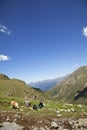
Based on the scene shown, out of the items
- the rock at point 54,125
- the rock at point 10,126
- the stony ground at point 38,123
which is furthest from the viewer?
the rock at point 54,125

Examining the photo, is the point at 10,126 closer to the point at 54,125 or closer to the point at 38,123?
the point at 38,123

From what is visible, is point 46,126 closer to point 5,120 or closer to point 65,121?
point 65,121

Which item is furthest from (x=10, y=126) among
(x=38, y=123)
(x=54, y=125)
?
(x=54, y=125)

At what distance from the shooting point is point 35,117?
28469 millimetres

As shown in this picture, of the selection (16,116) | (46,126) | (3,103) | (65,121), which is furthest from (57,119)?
(3,103)

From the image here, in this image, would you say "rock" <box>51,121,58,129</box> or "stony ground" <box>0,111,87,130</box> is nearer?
"stony ground" <box>0,111,87,130</box>

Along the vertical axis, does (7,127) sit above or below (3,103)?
below

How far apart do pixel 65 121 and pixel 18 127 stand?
5.84 meters

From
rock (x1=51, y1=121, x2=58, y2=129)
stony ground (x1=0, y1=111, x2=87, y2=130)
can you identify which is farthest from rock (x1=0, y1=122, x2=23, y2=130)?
rock (x1=51, y1=121, x2=58, y2=129)

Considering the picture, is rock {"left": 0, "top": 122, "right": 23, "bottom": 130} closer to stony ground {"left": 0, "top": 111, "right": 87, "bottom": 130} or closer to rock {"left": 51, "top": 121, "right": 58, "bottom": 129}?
stony ground {"left": 0, "top": 111, "right": 87, "bottom": 130}

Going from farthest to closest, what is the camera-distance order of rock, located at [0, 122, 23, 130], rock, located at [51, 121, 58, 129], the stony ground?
rock, located at [51, 121, 58, 129], the stony ground, rock, located at [0, 122, 23, 130]

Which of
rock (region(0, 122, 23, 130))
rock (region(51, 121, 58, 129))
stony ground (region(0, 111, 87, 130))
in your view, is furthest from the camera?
rock (region(51, 121, 58, 129))

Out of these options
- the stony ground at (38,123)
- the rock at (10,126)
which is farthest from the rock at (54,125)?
the rock at (10,126)

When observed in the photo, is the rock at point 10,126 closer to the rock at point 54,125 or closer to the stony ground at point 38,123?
the stony ground at point 38,123
